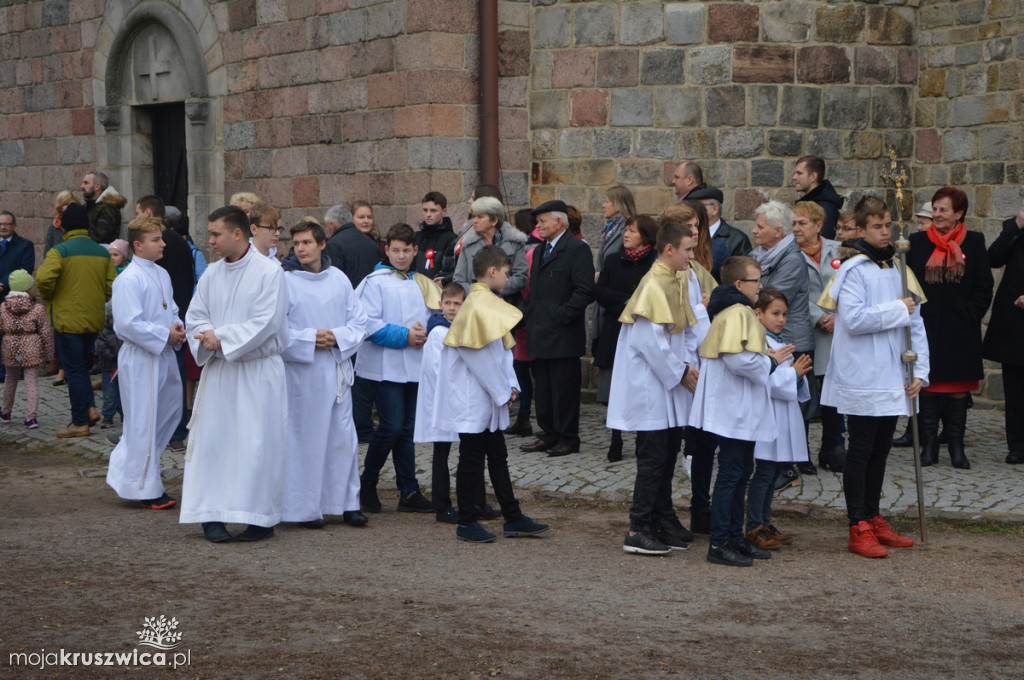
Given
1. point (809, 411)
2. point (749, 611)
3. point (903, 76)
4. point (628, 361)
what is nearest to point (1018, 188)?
point (903, 76)

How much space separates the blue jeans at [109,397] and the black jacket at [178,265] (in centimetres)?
99

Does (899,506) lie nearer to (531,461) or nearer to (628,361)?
(628,361)

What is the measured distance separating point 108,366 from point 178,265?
1273 mm

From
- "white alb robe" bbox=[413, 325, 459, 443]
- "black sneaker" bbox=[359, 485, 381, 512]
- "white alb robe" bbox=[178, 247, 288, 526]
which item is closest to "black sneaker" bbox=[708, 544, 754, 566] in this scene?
"white alb robe" bbox=[413, 325, 459, 443]

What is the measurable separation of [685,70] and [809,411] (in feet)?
13.0

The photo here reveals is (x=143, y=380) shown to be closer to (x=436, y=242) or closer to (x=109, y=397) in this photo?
(x=109, y=397)

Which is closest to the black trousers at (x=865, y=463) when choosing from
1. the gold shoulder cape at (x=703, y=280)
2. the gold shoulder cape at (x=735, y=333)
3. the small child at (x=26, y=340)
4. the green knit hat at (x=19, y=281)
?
the gold shoulder cape at (x=735, y=333)

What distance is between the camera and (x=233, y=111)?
533 inches

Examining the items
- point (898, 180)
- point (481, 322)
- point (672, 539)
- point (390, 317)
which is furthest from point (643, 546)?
point (898, 180)

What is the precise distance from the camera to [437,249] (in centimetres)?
1036

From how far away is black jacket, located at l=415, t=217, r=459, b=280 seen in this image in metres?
10.2

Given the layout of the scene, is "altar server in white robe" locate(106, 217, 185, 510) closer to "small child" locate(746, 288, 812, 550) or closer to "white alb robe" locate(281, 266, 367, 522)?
"white alb robe" locate(281, 266, 367, 522)

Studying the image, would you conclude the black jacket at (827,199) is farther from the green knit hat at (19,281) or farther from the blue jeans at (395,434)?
the green knit hat at (19,281)

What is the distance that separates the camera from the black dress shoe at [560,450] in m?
9.34
